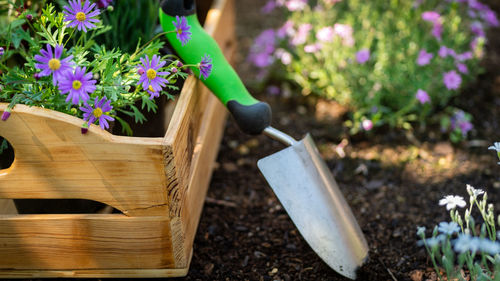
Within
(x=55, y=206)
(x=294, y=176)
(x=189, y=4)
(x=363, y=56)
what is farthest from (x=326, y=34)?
(x=55, y=206)

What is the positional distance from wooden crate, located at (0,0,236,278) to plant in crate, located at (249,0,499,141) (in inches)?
32.2

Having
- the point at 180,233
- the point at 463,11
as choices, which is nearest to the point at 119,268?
the point at 180,233

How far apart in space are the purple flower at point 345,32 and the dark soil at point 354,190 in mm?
295

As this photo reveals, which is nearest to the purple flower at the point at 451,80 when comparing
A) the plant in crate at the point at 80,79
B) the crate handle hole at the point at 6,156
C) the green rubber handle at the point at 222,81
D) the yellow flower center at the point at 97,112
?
the green rubber handle at the point at 222,81

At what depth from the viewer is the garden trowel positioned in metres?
1.40

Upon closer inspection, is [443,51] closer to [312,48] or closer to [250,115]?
[312,48]

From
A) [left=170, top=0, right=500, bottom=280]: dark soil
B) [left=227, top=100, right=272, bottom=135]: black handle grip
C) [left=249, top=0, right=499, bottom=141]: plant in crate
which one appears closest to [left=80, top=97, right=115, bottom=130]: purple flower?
[left=227, top=100, right=272, bottom=135]: black handle grip

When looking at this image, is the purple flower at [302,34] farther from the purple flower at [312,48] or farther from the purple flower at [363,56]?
the purple flower at [363,56]

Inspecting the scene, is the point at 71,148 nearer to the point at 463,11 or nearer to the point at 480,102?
→ the point at 480,102

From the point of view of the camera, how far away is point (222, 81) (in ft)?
4.67

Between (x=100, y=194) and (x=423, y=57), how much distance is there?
1.30 m

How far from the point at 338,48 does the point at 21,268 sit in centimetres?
141

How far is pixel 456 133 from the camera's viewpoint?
2.05 meters

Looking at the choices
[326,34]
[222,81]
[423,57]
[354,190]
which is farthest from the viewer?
[326,34]
